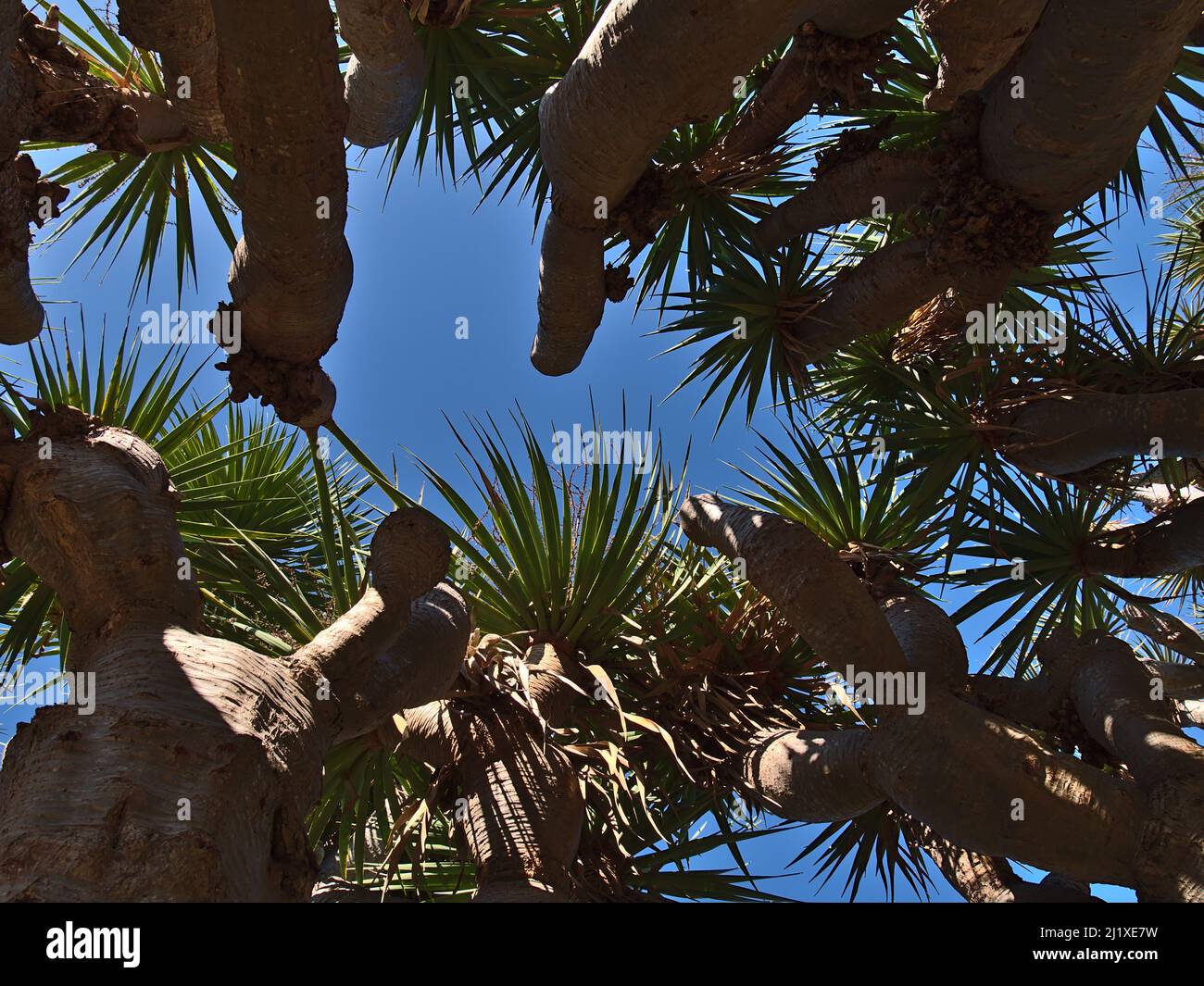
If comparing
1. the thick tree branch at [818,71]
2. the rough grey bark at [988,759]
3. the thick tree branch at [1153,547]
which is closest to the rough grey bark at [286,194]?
the rough grey bark at [988,759]

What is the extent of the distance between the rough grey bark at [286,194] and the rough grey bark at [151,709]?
449 mm

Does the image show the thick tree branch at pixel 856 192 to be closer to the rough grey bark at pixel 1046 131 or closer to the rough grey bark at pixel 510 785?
the rough grey bark at pixel 1046 131

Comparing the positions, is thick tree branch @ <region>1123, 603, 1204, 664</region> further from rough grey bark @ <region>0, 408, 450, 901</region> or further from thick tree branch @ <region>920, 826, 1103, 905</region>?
rough grey bark @ <region>0, 408, 450, 901</region>

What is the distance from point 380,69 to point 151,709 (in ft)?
7.65

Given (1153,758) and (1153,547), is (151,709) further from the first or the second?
(1153,547)

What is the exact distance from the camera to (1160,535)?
3.77 meters

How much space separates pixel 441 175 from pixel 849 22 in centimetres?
215

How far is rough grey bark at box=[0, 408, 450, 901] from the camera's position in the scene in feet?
4.92

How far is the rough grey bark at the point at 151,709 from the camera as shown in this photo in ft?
4.92

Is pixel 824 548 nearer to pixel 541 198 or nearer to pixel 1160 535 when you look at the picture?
pixel 1160 535

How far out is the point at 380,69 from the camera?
3.03 meters

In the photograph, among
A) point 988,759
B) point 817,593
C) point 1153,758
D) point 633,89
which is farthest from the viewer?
point 817,593

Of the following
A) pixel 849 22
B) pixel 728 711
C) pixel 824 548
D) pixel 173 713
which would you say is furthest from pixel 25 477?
pixel 849 22

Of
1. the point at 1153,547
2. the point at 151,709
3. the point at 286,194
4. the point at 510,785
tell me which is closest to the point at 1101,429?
the point at 1153,547
